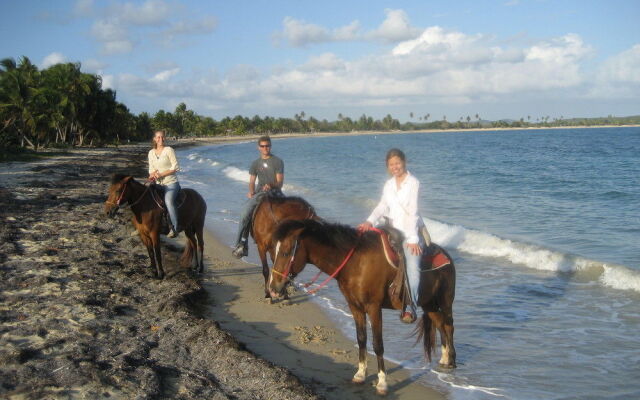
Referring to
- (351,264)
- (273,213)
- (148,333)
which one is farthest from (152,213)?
(351,264)

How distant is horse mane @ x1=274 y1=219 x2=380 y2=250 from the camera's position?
4974 mm

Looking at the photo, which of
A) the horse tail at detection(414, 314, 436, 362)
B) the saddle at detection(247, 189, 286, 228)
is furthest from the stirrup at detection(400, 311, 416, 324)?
the saddle at detection(247, 189, 286, 228)

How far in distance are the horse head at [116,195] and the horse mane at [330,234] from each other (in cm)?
457

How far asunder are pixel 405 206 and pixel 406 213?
2.9 inches

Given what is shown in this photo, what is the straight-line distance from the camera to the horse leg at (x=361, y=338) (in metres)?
5.26

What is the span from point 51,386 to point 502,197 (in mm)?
22498

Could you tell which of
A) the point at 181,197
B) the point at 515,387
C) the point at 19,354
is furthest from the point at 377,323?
the point at 181,197

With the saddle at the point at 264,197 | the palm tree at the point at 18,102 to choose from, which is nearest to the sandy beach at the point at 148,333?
the saddle at the point at 264,197

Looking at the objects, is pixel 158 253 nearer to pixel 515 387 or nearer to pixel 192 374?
pixel 192 374

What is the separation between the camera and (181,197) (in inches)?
382

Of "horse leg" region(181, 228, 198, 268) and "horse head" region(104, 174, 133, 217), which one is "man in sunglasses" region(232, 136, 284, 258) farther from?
"horse head" region(104, 174, 133, 217)

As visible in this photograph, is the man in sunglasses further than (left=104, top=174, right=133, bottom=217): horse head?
Yes

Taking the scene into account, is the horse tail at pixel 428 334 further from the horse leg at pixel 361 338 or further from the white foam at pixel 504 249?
the white foam at pixel 504 249

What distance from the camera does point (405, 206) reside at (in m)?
5.32
